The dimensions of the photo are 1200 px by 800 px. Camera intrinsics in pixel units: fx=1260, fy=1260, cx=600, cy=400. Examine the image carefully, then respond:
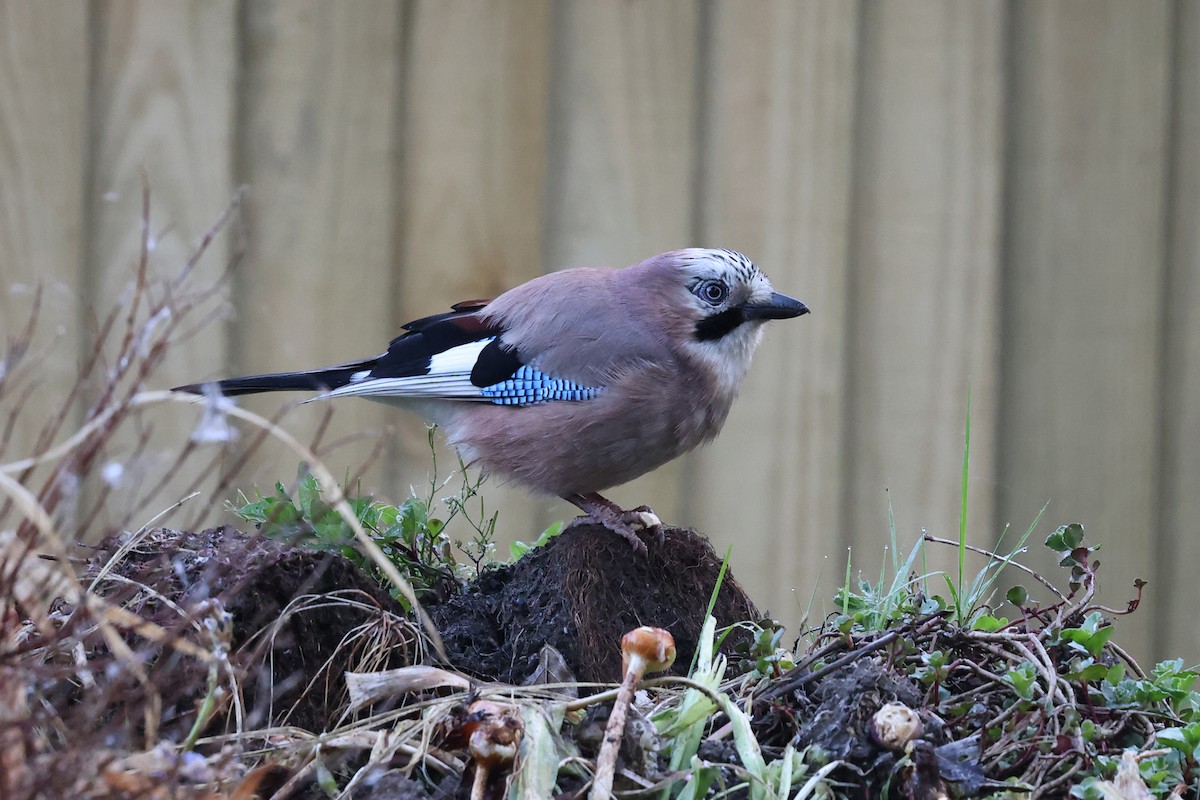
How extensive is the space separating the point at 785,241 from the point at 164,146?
1317 millimetres

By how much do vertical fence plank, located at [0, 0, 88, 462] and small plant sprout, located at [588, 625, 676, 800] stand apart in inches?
61.3

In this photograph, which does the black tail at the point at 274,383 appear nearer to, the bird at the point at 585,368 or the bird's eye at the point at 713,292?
the bird at the point at 585,368

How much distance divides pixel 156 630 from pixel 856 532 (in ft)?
6.45

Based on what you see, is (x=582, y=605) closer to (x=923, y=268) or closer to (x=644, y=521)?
(x=644, y=521)

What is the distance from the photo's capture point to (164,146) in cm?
253

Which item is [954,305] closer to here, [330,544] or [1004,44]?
[1004,44]

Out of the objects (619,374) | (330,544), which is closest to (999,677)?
(330,544)

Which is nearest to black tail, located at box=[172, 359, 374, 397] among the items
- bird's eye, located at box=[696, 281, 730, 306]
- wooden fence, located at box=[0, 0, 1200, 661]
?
wooden fence, located at box=[0, 0, 1200, 661]

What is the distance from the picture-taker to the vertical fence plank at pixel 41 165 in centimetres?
243

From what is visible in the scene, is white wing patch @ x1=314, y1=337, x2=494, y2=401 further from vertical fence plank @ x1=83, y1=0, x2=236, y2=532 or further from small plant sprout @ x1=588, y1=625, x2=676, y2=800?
small plant sprout @ x1=588, y1=625, x2=676, y2=800

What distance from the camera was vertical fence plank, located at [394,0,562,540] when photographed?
265 cm

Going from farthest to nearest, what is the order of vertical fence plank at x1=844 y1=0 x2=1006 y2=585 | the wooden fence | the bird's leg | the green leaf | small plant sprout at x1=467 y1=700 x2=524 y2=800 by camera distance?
vertical fence plank at x1=844 y1=0 x2=1006 y2=585 → the wooden fence → the bird's leg → the green leaf → small plant sprout at x1=467 y1=700 x2=524 y2=800

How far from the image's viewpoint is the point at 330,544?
5.92 ft

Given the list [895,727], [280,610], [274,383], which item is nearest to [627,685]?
[895,727]
